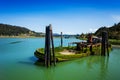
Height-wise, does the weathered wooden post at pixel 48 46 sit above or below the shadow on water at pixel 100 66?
above

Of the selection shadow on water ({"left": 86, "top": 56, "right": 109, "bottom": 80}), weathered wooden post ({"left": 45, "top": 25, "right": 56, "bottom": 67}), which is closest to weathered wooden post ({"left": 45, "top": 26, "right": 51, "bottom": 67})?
weathered wooden post ({"left": 45, "top": 25, "right": 56, "bottom": 67})

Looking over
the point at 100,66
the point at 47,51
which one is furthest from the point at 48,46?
the point at 100,66

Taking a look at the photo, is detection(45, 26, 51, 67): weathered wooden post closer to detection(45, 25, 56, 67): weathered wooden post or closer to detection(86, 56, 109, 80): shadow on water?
detection(45, 25, 56, 67): weathered wooden post

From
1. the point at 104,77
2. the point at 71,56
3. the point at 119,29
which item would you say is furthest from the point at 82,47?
the point at 119,29

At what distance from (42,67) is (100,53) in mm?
17882

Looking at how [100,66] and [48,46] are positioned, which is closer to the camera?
[48,46]

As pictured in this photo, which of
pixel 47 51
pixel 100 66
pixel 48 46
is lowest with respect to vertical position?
pixel 100 66

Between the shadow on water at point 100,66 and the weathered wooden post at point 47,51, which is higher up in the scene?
the weathered wooden post at point 47,51

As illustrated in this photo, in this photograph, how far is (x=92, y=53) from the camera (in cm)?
3772

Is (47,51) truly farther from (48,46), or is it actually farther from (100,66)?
(100,66)

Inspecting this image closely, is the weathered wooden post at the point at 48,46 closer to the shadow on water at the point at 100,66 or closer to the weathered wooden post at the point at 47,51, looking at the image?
the weathered wooden post at the point at 47,51

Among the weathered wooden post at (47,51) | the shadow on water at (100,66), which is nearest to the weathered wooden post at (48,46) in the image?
the weathered wooden post at (47,51)

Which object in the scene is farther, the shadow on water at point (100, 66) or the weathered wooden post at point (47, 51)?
the weathered wooden post at point (47, 51)

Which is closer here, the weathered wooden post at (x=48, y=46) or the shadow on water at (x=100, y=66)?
the shadow on water at (x=100, y=66)
